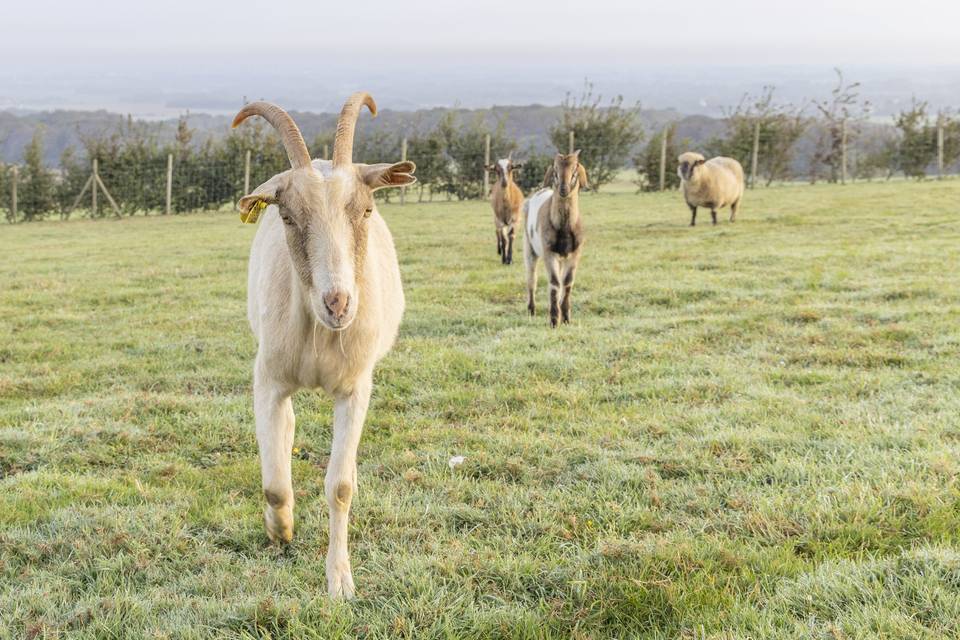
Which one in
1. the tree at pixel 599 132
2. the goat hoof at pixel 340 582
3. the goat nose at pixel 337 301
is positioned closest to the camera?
the goat nose at pixel 337 301

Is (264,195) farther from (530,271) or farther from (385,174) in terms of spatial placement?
(530,271)

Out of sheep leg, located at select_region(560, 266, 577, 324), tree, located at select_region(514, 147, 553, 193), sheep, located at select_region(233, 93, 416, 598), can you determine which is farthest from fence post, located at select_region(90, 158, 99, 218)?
sheep, located at select_region(233, 93, 416, 598)

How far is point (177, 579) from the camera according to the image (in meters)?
3.59

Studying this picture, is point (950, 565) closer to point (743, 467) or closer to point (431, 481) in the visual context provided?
point (743, 467)

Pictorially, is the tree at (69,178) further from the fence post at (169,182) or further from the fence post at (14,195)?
the fence post at (169,182)

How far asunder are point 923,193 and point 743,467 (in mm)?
24045

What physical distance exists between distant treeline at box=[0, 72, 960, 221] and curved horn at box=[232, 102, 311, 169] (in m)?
26.1

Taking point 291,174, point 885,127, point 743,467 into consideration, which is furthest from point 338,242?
point 885,127

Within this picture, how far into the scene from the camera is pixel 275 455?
3.88 m

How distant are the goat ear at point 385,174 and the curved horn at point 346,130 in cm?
9

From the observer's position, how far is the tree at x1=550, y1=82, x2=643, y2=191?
32.8 meters

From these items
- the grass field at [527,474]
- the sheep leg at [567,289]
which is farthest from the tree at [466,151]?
the sheep leg at [567,289]

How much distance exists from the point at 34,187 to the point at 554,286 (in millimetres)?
25705

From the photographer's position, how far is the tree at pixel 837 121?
3419cm
